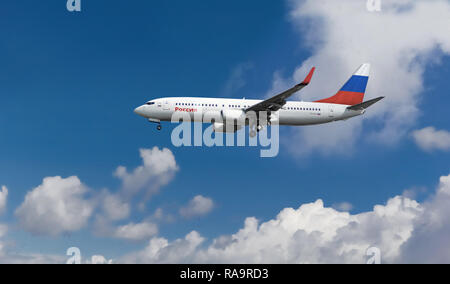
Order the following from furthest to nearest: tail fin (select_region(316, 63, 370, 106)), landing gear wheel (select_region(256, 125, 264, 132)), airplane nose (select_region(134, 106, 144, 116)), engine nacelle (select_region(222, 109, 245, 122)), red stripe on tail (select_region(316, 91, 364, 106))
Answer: tail fin (select_region(316, 63, 370, 106)), red stripe on tail (select_region(316, 91, 364, 106)), landing gear wheel (select_region(256, 125, 264, 132)), airplane nose (select_region(134, 106, 144, 116)), engine nacelle (select_region(222, 109, 245, 122))

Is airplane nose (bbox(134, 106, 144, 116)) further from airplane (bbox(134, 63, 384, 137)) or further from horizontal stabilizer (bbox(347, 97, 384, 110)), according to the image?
horizontal stabilizer (bbox(347, 97, 384, 110))

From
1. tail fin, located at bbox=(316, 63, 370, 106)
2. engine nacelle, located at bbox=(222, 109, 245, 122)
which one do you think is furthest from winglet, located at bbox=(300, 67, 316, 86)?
tail fin, located at bbox=(316, 63, 370, 106)

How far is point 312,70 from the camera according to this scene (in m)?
52.2

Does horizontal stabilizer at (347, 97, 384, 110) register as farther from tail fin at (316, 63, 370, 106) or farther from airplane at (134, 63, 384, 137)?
tail fin at (316, 63, 370, 106)

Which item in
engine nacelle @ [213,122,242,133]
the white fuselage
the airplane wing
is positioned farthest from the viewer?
engine nacelle @ [213,122,242,133]

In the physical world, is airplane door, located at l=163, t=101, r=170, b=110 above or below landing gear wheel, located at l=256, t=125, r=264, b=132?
above

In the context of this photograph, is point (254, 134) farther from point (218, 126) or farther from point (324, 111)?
point (324, 111)

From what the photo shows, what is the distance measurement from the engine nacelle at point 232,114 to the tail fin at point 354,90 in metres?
14.4

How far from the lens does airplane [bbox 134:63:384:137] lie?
62.2m

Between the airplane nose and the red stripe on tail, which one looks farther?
the red stripe on tail

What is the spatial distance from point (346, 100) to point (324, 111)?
5468mm

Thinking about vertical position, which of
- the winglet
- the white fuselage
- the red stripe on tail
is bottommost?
the winglet

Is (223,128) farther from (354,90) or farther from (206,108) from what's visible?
(354,90)
